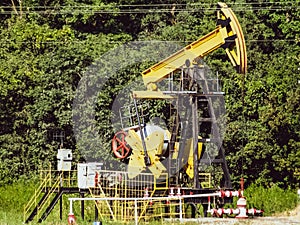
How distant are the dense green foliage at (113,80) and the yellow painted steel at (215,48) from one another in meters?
8.03

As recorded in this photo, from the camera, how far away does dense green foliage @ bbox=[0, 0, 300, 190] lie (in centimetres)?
2994

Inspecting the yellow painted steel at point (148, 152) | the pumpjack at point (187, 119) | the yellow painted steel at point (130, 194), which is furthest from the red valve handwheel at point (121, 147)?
the yellow painted steel at point (130, 194)

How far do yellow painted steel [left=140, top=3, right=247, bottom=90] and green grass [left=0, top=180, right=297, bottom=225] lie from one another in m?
3.67

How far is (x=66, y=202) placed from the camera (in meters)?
24.4

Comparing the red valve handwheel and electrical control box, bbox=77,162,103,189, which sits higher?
the red valve handwheel

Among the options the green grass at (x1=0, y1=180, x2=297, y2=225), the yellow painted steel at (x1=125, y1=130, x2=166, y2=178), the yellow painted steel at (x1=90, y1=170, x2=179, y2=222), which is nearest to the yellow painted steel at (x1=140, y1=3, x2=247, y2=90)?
the yellow painted steel at (x1=125, y1=130, x2=166, y2=178)

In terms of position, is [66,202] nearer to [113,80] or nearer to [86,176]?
[86,176]

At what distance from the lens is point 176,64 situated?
69.5 feet

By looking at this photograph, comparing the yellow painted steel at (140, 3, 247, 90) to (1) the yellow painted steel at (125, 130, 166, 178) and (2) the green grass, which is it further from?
(2) the green grass

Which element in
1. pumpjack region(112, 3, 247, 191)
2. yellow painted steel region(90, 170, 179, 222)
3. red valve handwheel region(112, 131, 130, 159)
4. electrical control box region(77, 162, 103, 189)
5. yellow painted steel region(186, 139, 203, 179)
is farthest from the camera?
red valve handwheel region(112, 131, 130, 159)

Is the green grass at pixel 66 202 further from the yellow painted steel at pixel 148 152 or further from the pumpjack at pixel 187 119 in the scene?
the pumpjack at pixel 187 119

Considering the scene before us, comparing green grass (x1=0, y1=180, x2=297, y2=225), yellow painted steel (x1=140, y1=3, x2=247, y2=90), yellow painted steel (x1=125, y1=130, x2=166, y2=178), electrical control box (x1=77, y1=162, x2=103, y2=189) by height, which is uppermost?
yellow painted steel (x1=140, y1=3, x2=247, y2=90)

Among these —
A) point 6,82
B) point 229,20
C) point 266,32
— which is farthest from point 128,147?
point 266,32

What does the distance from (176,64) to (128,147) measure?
239 cm
